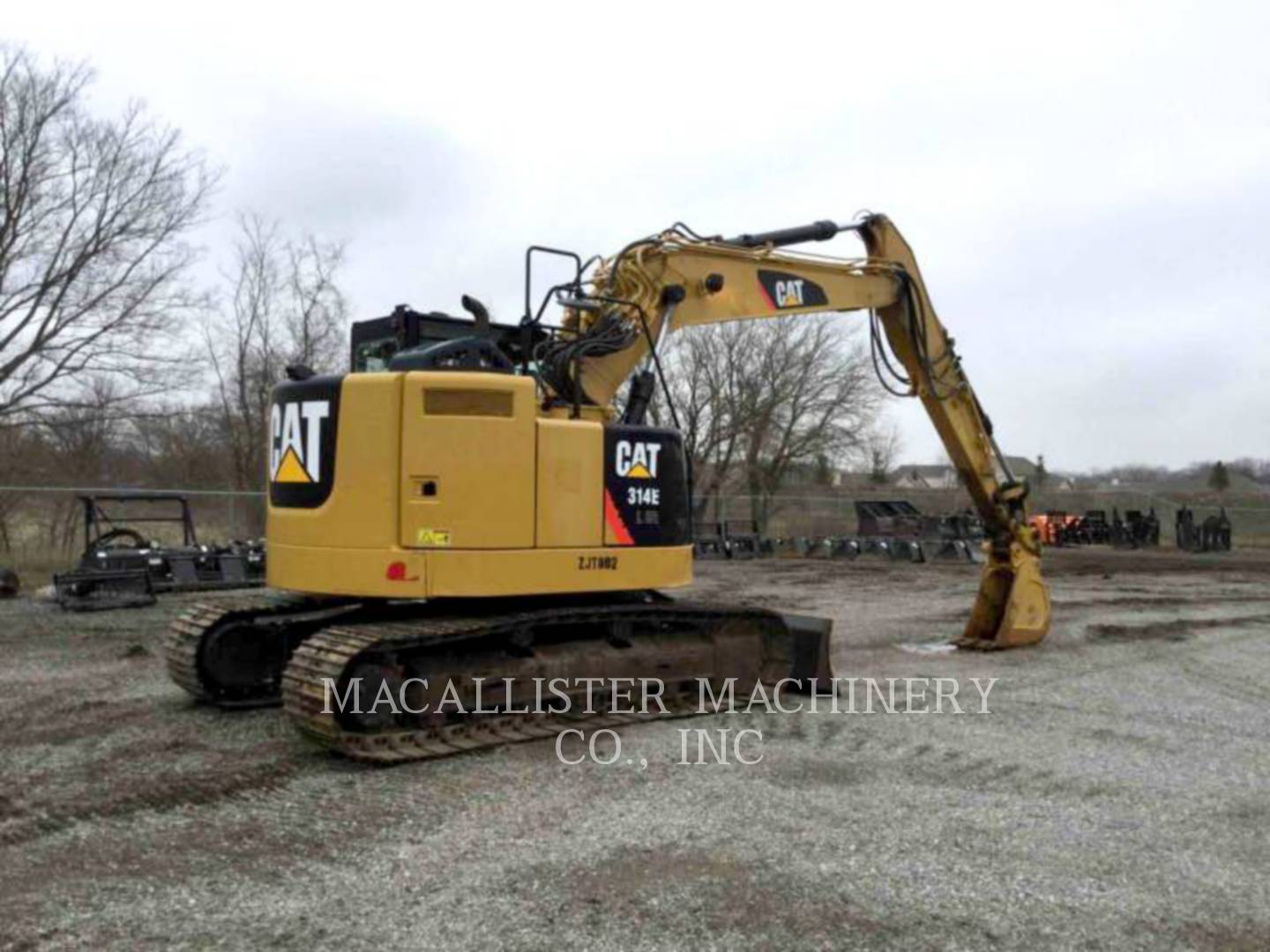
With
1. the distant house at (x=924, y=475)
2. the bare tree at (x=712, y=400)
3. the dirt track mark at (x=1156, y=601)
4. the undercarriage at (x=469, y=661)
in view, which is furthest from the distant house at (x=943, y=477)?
the undercarriage at (x=469, y=661)

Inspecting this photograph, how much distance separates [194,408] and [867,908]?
78.9 feet

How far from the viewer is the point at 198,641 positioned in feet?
25.6

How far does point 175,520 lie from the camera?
1750 centimetres

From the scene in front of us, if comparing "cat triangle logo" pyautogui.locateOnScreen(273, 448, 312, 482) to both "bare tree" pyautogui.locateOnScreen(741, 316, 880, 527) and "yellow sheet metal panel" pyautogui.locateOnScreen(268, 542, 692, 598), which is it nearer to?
"yellow sheet metal panel" pyautogui.locateOnScreen(268, 542, 692, 598)

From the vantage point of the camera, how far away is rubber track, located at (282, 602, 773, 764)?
6457 mm

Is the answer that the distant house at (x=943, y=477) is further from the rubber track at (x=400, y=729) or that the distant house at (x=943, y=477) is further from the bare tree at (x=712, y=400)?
the rubber track at (x=400, y=729)

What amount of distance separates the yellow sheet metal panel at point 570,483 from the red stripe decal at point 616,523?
0.14 feet

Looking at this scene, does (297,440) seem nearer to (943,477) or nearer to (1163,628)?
(1163,628)

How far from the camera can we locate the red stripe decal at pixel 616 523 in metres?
7.51

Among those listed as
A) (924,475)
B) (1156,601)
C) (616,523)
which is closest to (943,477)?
(924,475)

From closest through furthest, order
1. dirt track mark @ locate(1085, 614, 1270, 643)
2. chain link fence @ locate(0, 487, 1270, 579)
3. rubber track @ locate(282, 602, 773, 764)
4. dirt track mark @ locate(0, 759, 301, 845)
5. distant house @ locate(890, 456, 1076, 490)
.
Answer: dirt track mark @ locate(0, 759, 301, 845), rubber track @ locate(282, 602, 773, 764), dirt track mark @ locate(1085, 614, 1270, 643), chain link fence @ locate(0, 487, 1270, 579), distant house @ locate(890, 456, 1076, 490)

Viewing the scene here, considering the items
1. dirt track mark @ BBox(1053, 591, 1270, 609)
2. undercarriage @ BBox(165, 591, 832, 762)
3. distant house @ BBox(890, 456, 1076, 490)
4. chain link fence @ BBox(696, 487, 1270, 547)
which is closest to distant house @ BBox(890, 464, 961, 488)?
distant house @ BBox(890, 456, 1076, 490)

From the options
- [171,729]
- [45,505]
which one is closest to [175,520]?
[45,505]

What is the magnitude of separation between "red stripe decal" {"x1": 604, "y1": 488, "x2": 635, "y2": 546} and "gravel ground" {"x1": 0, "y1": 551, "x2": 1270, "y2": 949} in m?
1.30
